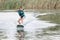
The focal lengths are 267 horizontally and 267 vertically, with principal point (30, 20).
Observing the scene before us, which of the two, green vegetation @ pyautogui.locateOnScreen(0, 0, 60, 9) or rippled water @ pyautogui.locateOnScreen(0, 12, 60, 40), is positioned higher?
green vegetation @ pyautogui.locateOnScreen(0, 0, 60, 9)

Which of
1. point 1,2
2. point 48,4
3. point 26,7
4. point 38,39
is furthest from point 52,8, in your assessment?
point 38,39

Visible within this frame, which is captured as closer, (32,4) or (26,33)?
(26,33)

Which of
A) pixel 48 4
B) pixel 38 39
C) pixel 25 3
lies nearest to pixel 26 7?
pixel 25 3

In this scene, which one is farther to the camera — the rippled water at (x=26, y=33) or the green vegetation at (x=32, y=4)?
the green vegetation at (x=32, y=4)

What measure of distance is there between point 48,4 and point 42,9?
4.07ft

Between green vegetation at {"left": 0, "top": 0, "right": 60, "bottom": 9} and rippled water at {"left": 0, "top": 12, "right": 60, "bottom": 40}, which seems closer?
rippled water at {"left": 0, "top": 12, "right": 60, "bottom": 40}

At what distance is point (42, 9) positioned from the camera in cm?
4100

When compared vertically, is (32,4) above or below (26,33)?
above

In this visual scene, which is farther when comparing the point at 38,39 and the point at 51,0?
the point at 51,0

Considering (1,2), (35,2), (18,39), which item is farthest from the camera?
(1,2)

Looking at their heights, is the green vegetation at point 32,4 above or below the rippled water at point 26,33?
above

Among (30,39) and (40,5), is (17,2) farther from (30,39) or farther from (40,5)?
(30,39)

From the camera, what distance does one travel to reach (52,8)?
41.7 metres

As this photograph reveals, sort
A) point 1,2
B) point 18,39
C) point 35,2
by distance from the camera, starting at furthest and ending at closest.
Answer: point 1,2 → point 35,2 → point 18,39
